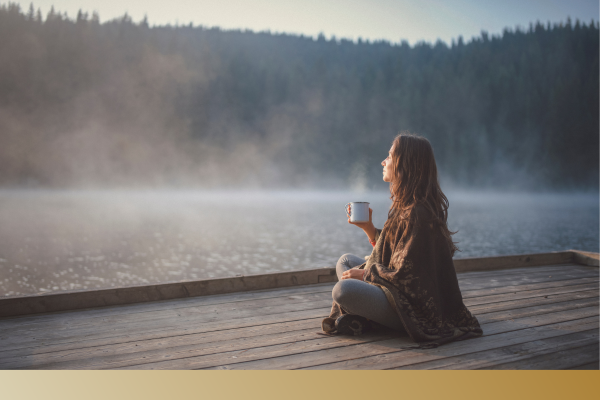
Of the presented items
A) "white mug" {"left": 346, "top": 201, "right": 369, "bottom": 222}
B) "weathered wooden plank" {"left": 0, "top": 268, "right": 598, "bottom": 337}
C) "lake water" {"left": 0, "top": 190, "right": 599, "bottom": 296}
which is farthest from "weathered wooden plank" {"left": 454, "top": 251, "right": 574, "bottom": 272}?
"lake water" {"left": 0, "top": 190, "right": 599, "bottom": 296}

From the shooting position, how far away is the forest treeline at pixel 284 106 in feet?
160

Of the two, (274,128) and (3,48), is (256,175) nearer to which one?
(274,128)

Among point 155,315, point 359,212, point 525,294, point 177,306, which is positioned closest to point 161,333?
point 155,315

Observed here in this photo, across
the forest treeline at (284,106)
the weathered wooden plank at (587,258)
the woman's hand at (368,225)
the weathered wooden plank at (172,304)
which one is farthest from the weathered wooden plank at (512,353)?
the forest treeline at (284,106)

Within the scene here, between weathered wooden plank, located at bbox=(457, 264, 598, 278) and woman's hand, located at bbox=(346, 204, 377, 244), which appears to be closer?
woman's hand, located at bbox=(346, 204, 377, 244)

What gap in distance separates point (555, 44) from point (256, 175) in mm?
Result: 44198

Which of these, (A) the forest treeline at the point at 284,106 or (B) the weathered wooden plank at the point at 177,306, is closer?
(B) the weathered wooden plank at the point at 177,306

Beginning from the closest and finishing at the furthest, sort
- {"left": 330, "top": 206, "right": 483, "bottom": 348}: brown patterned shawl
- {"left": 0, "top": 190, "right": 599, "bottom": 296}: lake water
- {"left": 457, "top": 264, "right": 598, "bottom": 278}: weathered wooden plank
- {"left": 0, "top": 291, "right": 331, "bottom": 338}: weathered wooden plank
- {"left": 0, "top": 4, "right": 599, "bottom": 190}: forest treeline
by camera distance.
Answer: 1. {"left": 330, "top": 206, "right": 483, "bottom": 348}: brown patterned shawl
2. {"left": 0, "top": 291, "right": 331, "bottom": 338}: weathered wooden plank
3. {"left": 457, "top": 264, "right": 598, "bottom": 278}: weathered wooden plank
4. {"left": 0, "top": 190, "right": 599, "bottom": 296}: lake water
5. {"left": 0, "top": 4, "right": 599, "bottom": 190}: forest treeline

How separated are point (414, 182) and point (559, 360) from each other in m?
0.92

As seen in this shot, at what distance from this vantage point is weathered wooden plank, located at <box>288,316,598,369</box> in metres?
1.53

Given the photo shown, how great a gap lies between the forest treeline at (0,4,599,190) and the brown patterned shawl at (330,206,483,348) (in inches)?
1984

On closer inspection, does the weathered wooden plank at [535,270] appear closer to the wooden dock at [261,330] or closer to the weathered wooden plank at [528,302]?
the wooden dock at [261,330]

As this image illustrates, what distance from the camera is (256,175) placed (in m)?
59.7

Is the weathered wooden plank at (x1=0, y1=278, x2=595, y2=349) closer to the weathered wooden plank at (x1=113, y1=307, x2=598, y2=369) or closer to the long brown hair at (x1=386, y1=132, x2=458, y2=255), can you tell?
the weathered wooden plank at (x1=113, y1=307, x2=598, y2=369)
